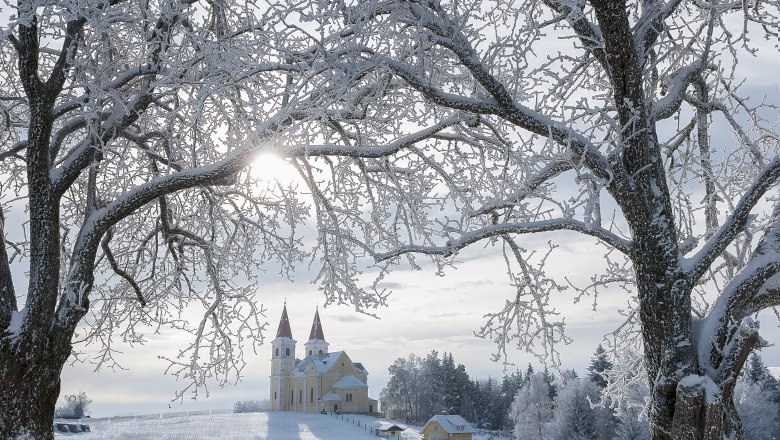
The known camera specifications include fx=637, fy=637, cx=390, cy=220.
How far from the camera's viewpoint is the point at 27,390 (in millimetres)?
6496

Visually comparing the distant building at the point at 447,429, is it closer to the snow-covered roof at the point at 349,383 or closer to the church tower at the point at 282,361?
the snow-covered roof at the point at 349,383

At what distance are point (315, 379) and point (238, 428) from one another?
1064 inches

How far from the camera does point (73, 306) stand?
698 centimetres

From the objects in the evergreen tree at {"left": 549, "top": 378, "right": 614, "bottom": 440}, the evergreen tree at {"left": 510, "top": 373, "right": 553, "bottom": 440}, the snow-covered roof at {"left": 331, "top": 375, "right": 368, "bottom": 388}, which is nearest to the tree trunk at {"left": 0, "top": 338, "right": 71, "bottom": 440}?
the evergreen tree at {"left": 549, "top": 378, "right": 614, "bottom": 440}

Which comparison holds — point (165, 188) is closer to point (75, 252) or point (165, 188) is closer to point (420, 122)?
point (75, 252)

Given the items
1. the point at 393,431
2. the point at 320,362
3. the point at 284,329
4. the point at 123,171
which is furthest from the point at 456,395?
the point at 123,171

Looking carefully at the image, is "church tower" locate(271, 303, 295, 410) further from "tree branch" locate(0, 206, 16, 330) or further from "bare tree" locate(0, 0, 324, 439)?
"tree branch" locate(0, 206, 16, 330)

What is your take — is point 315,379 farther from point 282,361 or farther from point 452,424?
point 452,424

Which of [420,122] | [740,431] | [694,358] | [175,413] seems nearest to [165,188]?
[420,122]

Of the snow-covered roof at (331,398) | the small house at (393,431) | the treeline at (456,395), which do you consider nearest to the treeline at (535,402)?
the treeline at (456,395)

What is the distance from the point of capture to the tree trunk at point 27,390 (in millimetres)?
6359

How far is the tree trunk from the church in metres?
70.9

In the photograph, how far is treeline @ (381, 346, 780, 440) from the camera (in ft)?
135

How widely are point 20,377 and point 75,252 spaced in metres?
1.46
